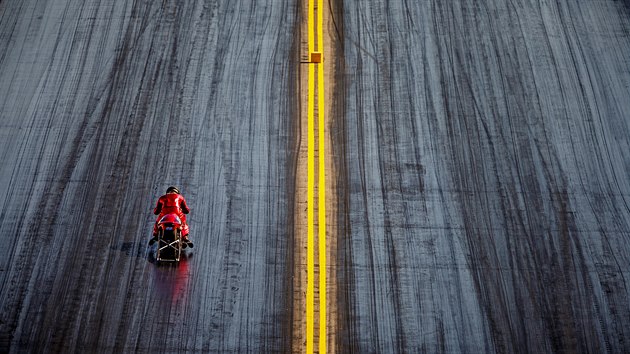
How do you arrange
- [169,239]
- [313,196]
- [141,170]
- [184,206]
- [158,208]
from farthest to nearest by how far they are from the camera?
[141,170] → [313,196] → [184,206] → [158,208] → [169,239]

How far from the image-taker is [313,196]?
637 inches

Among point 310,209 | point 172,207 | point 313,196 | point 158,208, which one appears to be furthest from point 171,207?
point 313,196

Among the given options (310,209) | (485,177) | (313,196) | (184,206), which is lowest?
(184,206)

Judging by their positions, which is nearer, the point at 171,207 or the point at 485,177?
the point at 171,207

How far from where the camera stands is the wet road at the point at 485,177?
14.3 metres

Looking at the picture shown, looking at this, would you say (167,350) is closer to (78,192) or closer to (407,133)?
(78,192)

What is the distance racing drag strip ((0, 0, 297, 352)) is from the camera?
14102mm

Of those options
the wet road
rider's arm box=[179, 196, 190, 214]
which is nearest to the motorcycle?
rider's arm box=[179, 196, 190, 214]

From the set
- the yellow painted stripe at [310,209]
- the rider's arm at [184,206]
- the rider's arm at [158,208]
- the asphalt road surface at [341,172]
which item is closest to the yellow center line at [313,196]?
the yellow painted stripe at [310,209]

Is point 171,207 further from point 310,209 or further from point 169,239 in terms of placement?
point 310,209

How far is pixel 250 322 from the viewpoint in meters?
14.1

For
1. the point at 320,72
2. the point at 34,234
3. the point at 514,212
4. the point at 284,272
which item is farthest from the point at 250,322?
the point at 320,72

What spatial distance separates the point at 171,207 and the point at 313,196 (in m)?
2.87

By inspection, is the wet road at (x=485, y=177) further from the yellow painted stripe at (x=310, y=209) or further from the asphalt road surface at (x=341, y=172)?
the yellow painted stripe at (x=310, y=209)
